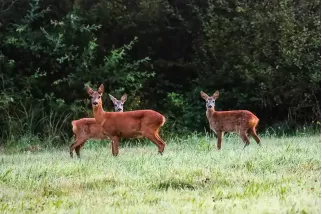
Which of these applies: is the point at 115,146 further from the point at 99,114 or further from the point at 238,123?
the point at 238,123

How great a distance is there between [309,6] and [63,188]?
36.3 ft

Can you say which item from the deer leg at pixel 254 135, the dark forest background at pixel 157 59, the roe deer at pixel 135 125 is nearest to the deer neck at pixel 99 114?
the roe deer at pixel 135 125

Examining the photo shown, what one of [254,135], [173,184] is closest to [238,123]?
[254,135]

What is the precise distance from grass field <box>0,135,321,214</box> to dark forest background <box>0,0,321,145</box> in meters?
6.57

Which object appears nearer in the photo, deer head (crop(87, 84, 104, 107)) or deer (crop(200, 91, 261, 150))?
deer head (crop(87, 84, 104, 107))

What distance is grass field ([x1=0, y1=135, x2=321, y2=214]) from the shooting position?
21.9ft

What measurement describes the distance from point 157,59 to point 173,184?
1115 centimetres

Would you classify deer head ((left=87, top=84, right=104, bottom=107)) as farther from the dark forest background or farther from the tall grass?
the dark forest background

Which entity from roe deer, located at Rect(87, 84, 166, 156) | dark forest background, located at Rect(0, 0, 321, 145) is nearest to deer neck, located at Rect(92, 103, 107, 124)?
roe deer, located at Rect(87, 84, 166, 156)

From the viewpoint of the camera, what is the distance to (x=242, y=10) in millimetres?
17281

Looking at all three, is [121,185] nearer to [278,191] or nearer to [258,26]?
[278,191]

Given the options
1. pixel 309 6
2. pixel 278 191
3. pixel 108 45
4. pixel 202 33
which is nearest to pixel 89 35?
pixel 108 45

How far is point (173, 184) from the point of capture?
7.90m

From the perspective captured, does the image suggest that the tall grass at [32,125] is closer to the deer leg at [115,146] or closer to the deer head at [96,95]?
the deer head at [96,95]
